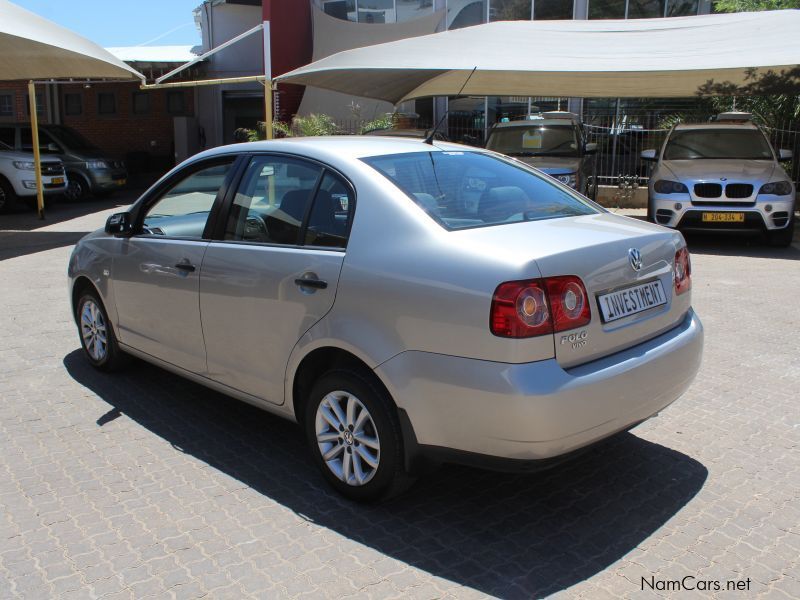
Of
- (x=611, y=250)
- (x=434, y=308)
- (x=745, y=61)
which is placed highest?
(x=745, y=61)

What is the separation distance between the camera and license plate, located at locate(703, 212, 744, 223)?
11.1 metres

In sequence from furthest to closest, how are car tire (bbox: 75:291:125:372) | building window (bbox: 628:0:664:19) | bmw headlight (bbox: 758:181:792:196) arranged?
building window (bbox: 628:0:664:19) → bmw headlight (bbox: 758:181:792:196) → car tire (bbox: 75:291:125:372)

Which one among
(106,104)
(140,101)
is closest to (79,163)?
(140,101)

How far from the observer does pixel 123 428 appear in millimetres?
4672

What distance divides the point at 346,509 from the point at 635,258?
1.79 metres

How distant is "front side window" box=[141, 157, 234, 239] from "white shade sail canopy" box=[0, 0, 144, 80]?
333 inches

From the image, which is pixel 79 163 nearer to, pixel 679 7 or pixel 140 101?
pixel 140 101

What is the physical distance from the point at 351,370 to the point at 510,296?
35.1 inches

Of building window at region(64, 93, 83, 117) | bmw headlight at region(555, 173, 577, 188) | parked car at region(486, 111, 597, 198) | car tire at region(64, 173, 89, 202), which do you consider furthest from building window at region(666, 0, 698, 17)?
building window at region(64, 93, 83, 117)

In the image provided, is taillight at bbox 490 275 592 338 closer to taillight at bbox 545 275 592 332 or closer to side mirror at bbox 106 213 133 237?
taillight at bbox 545 275 592 332

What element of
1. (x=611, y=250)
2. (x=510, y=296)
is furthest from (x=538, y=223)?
(x=510, y=296)

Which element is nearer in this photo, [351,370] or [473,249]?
[473,249]

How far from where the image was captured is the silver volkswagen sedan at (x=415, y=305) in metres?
3.09

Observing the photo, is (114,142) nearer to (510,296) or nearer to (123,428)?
(123,428)
